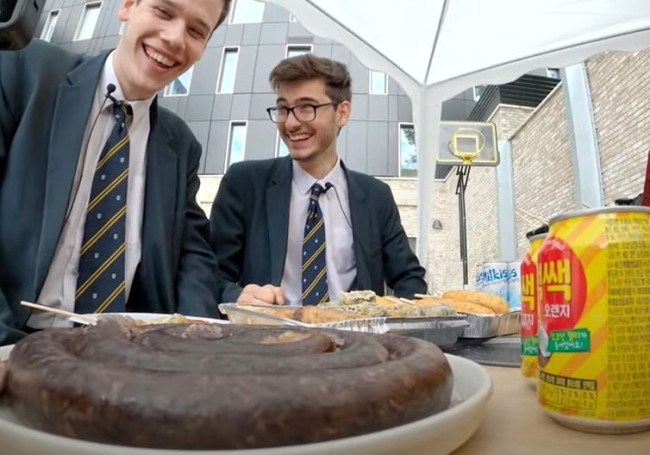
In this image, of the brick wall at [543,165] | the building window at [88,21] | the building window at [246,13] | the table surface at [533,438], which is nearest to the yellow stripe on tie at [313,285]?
the table surface at [533,438]

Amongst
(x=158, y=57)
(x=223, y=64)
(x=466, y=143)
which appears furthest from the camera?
(x=223, y=64)

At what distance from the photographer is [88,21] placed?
35.5 feet

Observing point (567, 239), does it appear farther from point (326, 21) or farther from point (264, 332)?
point (326, 21)

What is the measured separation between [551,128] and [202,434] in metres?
6.86

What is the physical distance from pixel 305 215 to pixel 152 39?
93 centimetres

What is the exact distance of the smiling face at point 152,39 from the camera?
1349 mm

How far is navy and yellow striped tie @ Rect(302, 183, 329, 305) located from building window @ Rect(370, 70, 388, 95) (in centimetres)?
814

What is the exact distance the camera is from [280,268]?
6.24 ft

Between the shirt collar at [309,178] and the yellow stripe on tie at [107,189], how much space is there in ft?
3.07

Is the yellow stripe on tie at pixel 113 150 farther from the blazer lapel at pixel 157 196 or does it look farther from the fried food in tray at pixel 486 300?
the fried food in tray at pixel 486 300

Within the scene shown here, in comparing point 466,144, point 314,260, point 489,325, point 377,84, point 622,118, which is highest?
point 377,84

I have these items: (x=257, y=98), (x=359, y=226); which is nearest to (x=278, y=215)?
(x=359, y=226)

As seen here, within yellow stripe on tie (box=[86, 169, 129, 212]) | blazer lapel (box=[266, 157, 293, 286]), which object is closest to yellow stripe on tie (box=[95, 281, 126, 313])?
yellow stripe on tie (box=[86, 169, 129, 212])

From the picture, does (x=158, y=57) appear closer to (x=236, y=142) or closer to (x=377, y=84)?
(x=236, y=142)
